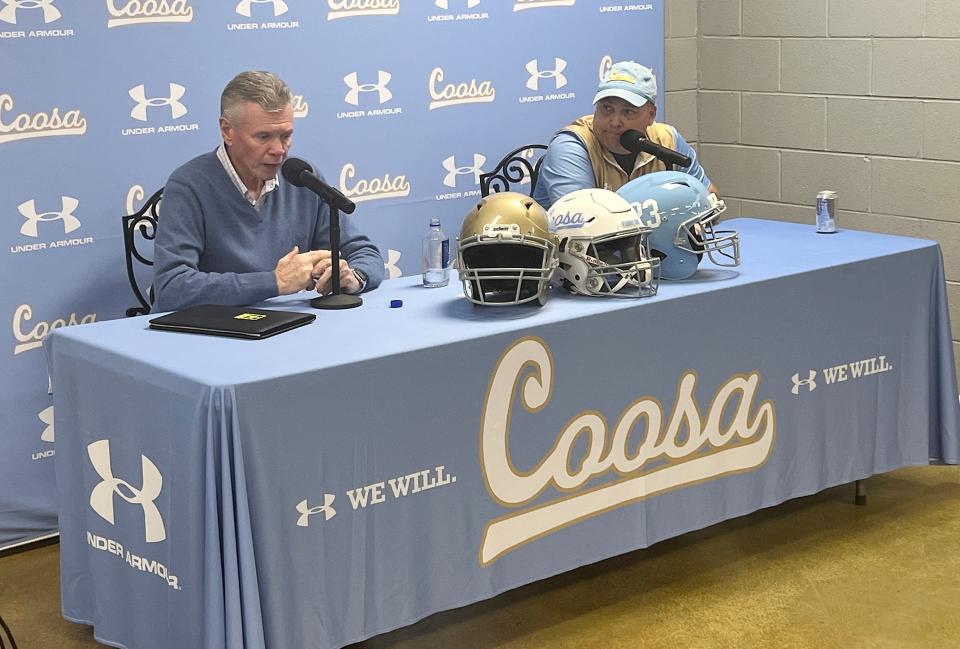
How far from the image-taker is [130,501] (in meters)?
2.63

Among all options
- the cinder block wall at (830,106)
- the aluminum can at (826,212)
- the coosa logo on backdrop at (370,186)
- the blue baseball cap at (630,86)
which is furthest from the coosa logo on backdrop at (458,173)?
A: the aluminum can at (826,212)

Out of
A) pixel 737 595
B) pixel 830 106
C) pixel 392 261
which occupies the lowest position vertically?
pixel 737 595

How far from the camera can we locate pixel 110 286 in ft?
12.5

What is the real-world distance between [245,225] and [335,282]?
40 centimetres

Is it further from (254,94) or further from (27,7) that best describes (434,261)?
(27,7)

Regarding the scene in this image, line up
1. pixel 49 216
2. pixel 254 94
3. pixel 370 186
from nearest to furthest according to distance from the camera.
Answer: pixel 254 94
pixel 49 216
pixel 370 186

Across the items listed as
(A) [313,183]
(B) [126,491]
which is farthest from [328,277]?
(B) [126,491]

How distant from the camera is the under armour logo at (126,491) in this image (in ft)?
8.34

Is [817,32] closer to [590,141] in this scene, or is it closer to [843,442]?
[590,141]

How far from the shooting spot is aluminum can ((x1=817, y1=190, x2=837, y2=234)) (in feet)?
12.3

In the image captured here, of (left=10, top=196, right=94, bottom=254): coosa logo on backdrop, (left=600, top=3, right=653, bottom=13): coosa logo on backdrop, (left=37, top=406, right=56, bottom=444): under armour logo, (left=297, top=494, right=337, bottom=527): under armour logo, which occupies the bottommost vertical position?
Result: (left=37, top=406, right=56, bottom=444): under armour logo

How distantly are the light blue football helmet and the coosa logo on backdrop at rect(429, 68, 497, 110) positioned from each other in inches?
56.2

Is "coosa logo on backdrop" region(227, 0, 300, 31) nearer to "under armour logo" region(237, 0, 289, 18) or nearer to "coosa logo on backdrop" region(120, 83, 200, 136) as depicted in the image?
"under armour logo" region(237, 0, 289, 18)

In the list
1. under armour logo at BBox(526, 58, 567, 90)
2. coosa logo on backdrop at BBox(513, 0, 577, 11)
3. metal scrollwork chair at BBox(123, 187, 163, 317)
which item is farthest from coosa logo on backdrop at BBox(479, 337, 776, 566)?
coosa logo on backdrop at BBox(513, 0, 577, 11)
